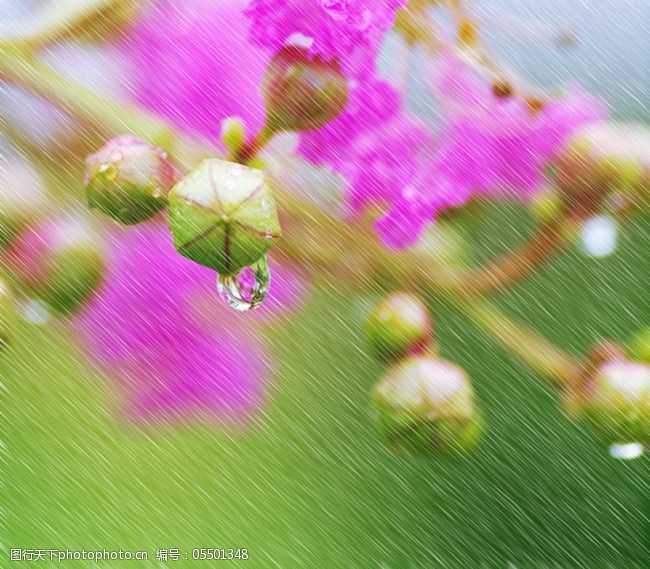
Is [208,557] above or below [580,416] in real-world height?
below

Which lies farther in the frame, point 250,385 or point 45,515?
point 45,515

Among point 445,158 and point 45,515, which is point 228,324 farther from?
point 45,515

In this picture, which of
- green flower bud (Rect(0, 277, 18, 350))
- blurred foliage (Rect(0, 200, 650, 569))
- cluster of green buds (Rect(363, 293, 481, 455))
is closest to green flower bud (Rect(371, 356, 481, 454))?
cluster of green buds (Rect(363, 293, 481, 455))

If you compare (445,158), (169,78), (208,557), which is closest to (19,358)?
(208,557)

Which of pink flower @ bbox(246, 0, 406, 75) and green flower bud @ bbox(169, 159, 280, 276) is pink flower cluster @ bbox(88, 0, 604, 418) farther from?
green flower bud @ bbox(169, 159, 280, 276)

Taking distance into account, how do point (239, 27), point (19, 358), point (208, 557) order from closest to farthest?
point (239, 27) < point (19, 358) < point (208, 557)

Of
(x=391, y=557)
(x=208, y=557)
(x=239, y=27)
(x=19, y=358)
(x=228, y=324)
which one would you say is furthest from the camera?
(x=391, y=557)

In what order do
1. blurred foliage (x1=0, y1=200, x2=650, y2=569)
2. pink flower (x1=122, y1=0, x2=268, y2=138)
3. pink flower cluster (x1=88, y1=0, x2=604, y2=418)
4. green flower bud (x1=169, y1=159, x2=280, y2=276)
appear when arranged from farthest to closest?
blurred foliage (x1=0, y1=200, x2=650, y2=569), pink flower (x1=122, y1=0, x2=268, y2=138), pink flower cluster (x1=88, y1=0, x2=604, y2=418), green flower bud (x1=169, y1=159, x2=280, y2=276)
